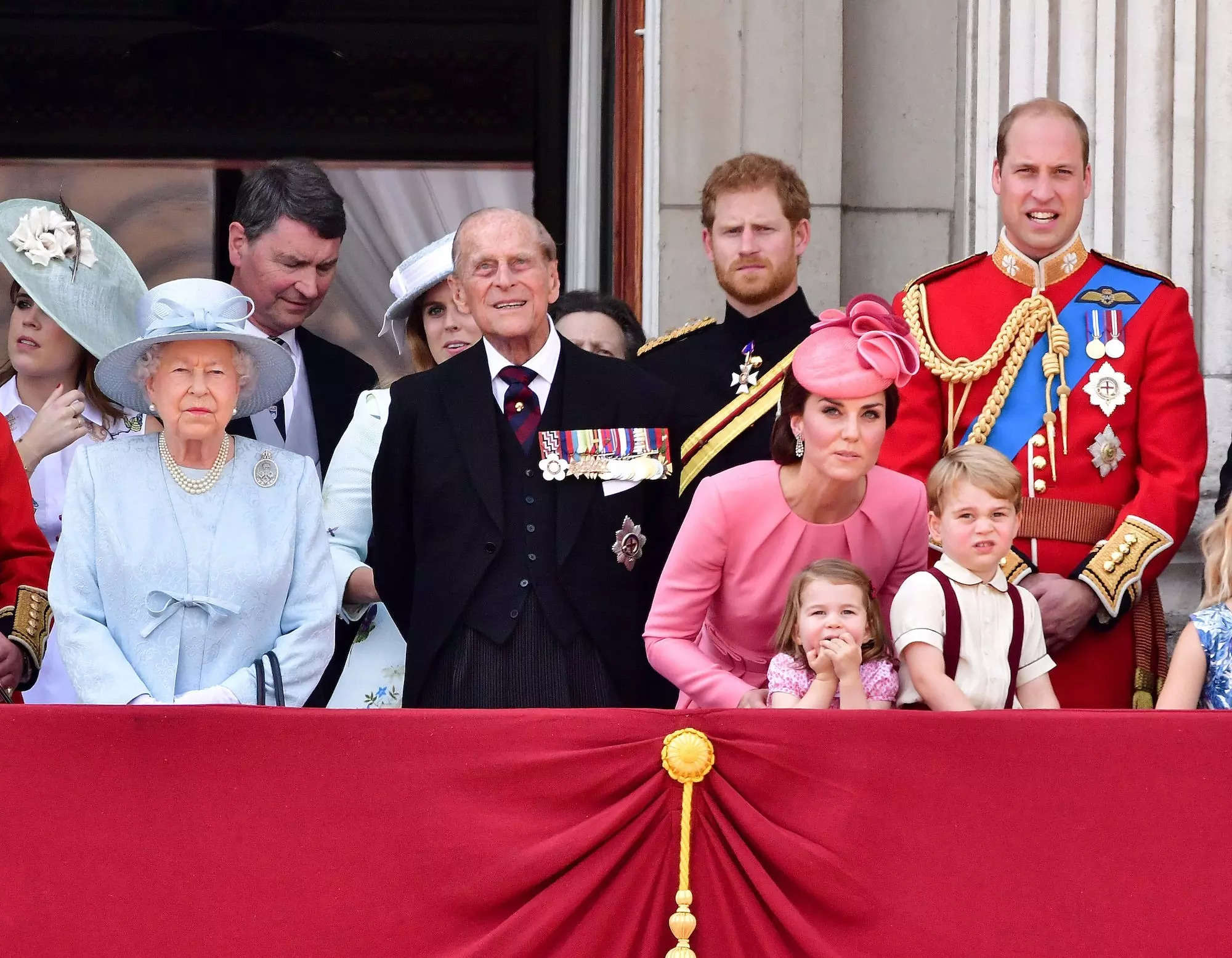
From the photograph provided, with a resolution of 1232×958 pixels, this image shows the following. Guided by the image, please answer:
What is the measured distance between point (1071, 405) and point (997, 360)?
0.56 ft

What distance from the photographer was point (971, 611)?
3436 millimetres

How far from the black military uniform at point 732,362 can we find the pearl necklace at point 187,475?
41.4 inches

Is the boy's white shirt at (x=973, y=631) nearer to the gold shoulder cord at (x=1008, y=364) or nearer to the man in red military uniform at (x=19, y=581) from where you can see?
the gold shoulder cord at (x=1008, y=364)

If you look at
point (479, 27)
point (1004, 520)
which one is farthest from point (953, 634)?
point (479, 27)

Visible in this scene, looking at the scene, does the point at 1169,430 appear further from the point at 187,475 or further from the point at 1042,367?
the point at 187,475

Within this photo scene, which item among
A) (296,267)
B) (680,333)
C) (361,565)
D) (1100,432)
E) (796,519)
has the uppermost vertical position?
(296,267)

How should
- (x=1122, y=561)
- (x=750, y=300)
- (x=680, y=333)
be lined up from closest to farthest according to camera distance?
(x=1122, y=561), (x=750, y=300), (x=680, y=333)

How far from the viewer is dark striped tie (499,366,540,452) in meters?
3.92

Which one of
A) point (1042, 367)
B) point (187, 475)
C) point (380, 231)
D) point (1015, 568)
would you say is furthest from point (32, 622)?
point (380, 231)

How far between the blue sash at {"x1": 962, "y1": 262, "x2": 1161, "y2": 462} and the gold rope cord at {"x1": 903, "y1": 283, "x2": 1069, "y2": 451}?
0.06 ft

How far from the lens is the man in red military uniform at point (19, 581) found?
3.84 meters

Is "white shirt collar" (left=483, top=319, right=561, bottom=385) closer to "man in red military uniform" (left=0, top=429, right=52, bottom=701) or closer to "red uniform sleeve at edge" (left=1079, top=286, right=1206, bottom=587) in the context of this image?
"man in red military uniform" (left=0, top=429, right=52, bottom=701)

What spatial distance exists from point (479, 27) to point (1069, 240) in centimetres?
345

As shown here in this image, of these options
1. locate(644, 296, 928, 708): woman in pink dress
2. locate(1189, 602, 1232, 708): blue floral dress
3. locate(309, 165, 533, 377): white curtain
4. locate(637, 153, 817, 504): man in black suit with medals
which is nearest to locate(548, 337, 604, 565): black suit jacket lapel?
locate(644, 296, 928, 708): woman in pink dress
